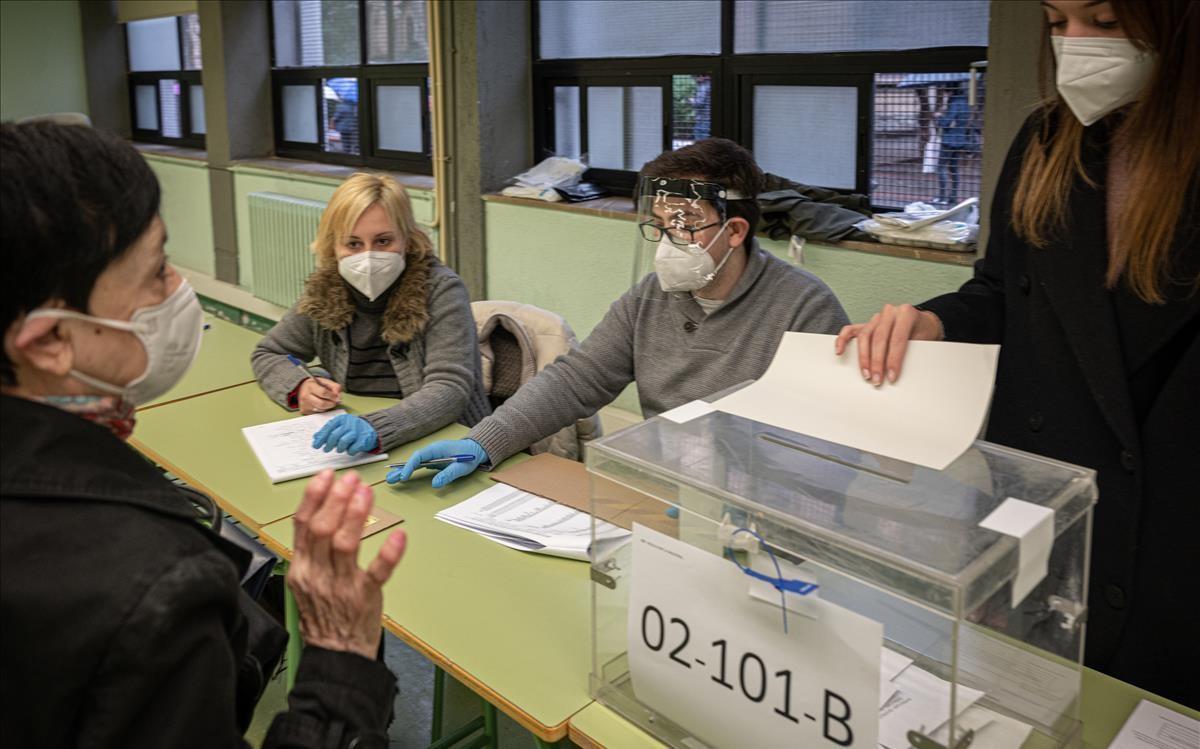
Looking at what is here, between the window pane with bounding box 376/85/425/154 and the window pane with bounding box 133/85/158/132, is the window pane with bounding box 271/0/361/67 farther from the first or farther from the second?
the window pane with bounding box 133/85/158/132

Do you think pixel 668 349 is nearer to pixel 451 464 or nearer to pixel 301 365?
pixel 451 464

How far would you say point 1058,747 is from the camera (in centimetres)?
120

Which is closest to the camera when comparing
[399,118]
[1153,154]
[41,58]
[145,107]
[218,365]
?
[1153,154]

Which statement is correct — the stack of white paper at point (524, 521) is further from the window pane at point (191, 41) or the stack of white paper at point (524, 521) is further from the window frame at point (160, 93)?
the window pane at point (191, 41)

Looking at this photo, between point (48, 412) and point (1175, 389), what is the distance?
1.30 metres

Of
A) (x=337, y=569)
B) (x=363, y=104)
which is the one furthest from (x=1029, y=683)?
(x=363, y=104)

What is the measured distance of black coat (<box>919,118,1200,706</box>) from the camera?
1.31 m

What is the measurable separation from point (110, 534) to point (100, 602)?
0.20 feet

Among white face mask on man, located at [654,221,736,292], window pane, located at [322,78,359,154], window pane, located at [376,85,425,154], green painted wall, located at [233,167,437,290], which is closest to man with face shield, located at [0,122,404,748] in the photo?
white face mask on man, located at [654,221,736,292]

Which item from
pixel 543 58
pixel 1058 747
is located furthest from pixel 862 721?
pixel 543 58

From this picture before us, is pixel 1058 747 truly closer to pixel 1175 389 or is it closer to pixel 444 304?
pixel 1175 389

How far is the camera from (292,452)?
2.24 meters

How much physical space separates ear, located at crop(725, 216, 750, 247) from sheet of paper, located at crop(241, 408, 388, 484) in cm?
90

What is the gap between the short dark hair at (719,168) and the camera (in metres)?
2.15
